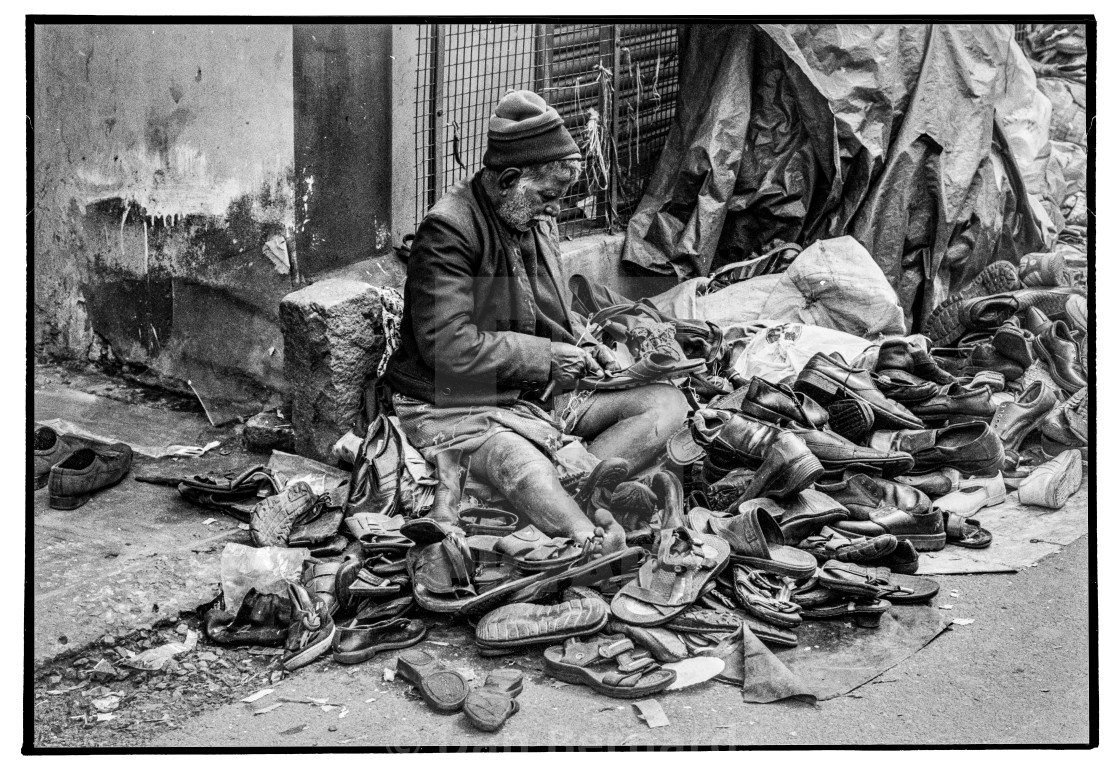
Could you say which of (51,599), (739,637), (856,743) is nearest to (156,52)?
(51,599)

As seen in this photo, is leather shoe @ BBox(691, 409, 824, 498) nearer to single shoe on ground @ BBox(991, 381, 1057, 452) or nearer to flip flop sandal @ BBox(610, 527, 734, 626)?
flip flop sandal @ BBox(610, 527, 734, 626)

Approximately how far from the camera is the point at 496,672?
3.46m

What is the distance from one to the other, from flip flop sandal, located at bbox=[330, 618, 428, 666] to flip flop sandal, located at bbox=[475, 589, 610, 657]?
0.60 ft

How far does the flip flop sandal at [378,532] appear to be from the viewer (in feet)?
12.5

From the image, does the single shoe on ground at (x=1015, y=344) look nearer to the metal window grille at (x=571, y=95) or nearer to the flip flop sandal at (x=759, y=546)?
the flip flop sandal at (x=759, y=546)

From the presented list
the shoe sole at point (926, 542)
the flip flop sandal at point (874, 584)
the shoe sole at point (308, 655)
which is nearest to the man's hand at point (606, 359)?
Result: the flip flop sandal at point (874, 584)

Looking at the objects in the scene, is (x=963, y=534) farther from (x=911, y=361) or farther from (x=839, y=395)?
(x=911, y=361)

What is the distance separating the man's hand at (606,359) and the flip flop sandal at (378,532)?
82cm

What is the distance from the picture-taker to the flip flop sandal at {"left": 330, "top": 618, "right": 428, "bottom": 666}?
3.54 metres

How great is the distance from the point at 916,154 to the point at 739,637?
2.86m

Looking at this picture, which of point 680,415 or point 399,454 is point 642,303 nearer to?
point 680,415

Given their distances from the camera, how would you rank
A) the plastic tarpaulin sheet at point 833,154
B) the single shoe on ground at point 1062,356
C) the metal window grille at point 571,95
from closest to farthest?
the metal window grille at point 571,95 < the single shoe on ground at point 1062,356 < the plastic tarpaulin sheet at point 833,154

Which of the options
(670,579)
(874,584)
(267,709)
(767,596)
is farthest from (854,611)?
(267,709)

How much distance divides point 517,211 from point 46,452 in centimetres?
163
